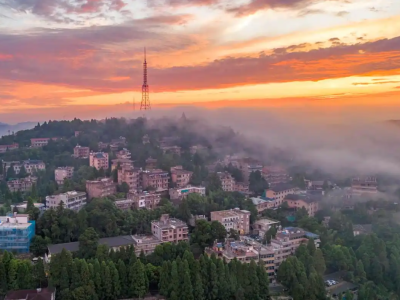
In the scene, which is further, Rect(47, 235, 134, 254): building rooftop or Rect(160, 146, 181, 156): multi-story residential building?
Rect(160, 146, 181, 156): multi-story residential building

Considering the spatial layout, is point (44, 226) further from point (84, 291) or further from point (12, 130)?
point (12, 130)

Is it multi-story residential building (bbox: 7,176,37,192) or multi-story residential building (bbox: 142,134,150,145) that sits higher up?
multi-story residential building (bbox: 142,134,150,145)

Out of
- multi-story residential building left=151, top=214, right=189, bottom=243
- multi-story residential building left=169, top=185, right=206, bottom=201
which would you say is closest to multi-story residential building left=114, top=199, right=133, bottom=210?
multi-story residential building left=169, top=185, right=206, bottom=201

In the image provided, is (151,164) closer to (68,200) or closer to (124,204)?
(124,204)

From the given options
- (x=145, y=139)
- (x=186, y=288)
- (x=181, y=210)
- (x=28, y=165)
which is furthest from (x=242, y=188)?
(x=28, y=165)

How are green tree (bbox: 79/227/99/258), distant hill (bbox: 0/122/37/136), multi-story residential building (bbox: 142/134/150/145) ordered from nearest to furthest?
1. green tree (bbox: 79/227/99/258)
2. multi-story residential building (bbox: 142/134/150/145)
3. distant hill (bbox: 0/122/37/136)

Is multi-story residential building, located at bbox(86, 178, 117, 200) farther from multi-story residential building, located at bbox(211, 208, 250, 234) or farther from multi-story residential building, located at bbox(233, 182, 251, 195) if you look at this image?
multi-story residential building, located at bbox(233, 182, 251, 195)

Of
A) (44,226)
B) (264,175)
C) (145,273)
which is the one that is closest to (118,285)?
(145,273)
